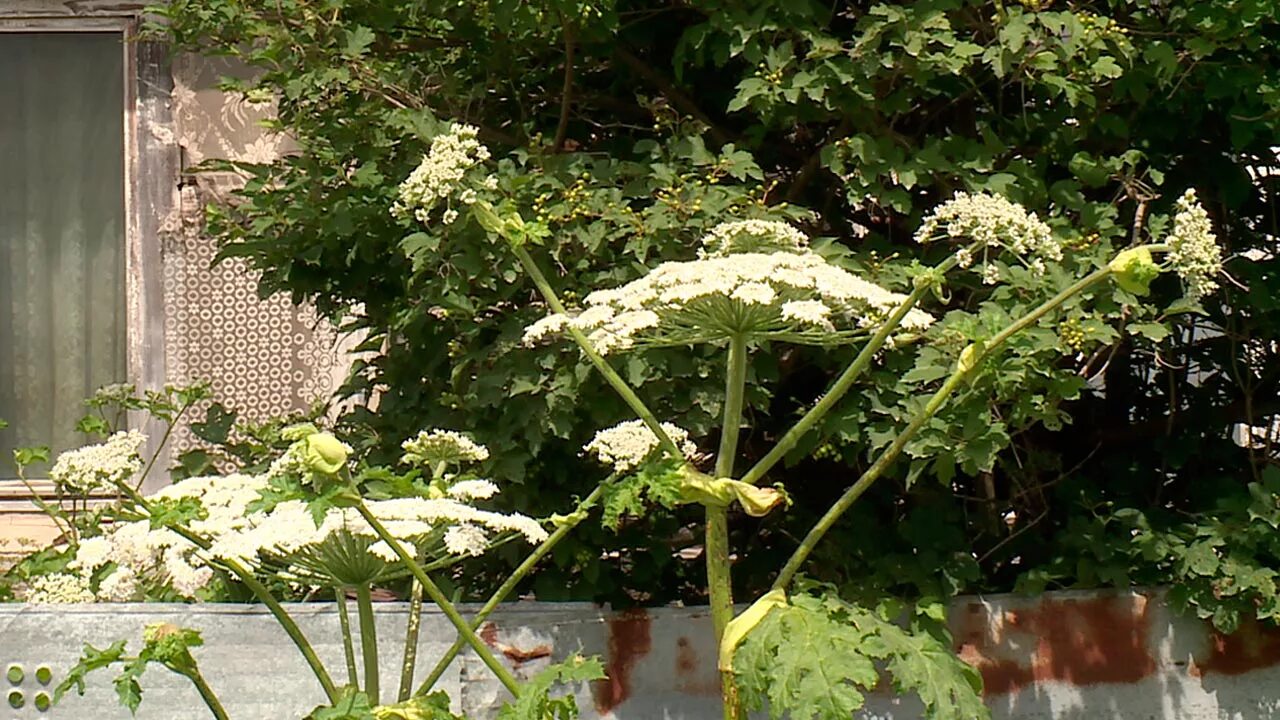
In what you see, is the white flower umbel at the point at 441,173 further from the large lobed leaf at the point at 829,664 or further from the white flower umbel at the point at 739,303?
the large lobed leaf at the point at 829,664

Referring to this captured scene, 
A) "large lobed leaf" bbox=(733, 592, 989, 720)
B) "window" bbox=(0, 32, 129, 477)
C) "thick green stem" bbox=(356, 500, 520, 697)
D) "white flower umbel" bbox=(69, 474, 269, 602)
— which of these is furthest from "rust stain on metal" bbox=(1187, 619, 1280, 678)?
"window" bbox=(0, 32, 129, 477)

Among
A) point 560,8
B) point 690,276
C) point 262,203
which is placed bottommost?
point 690,276

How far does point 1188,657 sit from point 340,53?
2.63 meters

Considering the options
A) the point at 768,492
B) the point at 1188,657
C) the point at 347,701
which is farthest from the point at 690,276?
the point at 1188,657

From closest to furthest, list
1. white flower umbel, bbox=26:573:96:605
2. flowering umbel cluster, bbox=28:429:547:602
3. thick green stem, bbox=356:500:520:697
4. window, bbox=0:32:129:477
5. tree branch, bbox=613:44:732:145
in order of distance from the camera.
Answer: thick green stem, bbox=356:500:520:697 → flowering umbel cluster, bbox=28:429:547:602 → white flower umbel, bbox=26:573:96:605 → tree branch, bbox=613:44:732:145 → window, bbox=0:32:129:477

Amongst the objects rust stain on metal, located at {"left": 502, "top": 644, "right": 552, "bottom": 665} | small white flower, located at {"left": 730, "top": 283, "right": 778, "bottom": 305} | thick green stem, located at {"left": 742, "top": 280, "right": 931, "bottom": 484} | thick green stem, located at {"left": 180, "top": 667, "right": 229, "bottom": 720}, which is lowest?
rust stain on metal, located at {"left": 502, "top": 644, "right": 552, "bottom": 665}

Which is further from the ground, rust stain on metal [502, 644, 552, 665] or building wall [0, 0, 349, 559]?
building wall [0, 0, 349, 559]

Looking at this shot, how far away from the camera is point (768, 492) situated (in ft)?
9.84

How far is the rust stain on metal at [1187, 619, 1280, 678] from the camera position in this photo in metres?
4.09

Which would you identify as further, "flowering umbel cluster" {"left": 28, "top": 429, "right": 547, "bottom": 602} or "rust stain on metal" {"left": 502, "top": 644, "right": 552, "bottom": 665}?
"rust stain on metal" {"left": 502, "top": 644, "right": 552, "bottom": 665}

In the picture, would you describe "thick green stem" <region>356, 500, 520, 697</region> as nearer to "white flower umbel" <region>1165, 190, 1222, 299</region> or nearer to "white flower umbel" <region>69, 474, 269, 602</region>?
"white flower umbel" <region>69, 474, 269, 602</region>

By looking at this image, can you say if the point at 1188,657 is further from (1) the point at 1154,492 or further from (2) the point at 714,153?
(2) the point at 714,153

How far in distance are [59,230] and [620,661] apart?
407 cm

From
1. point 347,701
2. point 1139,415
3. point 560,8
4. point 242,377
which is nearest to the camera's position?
point 347,701
